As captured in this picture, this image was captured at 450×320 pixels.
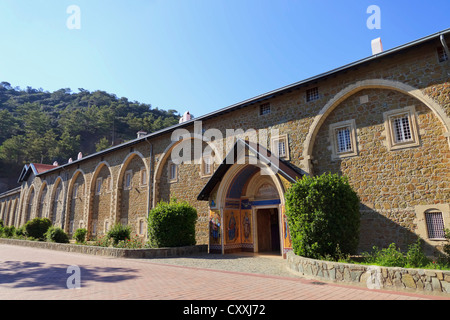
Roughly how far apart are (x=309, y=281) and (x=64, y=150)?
192 ft

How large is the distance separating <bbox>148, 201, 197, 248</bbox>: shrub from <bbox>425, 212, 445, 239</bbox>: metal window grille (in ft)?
30.7

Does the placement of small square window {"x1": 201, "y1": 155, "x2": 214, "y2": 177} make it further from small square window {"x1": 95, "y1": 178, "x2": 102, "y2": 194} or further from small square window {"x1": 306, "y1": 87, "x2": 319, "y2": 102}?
small square window {"x1": 95, "y1": 178, "x2": 102, "y2": 194}

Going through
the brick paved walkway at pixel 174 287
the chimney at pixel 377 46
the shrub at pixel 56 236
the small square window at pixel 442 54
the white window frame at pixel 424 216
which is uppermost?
the chimney at pixel 377 46

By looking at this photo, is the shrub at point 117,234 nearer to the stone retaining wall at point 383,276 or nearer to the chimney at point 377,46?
the stone retaining wall at point 383,276

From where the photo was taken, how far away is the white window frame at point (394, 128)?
985cm

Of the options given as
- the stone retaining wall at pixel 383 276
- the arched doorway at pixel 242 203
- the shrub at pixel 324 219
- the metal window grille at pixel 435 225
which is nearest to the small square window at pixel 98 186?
the arched doorway at pixel 242 203

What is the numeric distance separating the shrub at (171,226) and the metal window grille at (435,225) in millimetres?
9356

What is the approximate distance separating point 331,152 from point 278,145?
252 cm

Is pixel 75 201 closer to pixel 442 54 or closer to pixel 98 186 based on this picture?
pixel 98 186

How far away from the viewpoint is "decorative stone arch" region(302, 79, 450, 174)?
9352 millimetres

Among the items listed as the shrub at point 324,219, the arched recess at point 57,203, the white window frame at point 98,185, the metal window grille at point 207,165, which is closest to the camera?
the shrub at point 324,219

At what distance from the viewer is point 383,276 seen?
19.2ft

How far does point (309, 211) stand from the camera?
823cm
